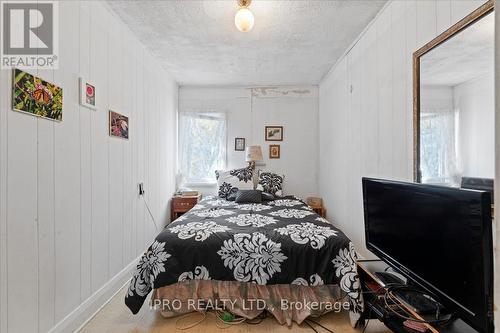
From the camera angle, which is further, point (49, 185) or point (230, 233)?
point (230, 233)

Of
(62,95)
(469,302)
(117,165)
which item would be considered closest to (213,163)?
(117,165)

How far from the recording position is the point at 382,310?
1.44 meters

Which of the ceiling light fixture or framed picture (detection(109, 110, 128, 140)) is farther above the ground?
the ceiling light fixture

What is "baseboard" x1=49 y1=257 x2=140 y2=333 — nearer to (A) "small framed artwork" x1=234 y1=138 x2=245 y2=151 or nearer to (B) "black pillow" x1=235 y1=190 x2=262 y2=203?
(B) "black pillow" x1=235 y1=190 x2=262 y2=203

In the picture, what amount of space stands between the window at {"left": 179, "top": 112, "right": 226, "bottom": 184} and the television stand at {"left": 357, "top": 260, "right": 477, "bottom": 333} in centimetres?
307

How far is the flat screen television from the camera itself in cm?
94

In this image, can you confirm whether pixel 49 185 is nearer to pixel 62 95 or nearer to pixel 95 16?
pixel 62 95

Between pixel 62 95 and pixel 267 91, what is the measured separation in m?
3.32

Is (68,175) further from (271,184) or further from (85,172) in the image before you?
(271,184)

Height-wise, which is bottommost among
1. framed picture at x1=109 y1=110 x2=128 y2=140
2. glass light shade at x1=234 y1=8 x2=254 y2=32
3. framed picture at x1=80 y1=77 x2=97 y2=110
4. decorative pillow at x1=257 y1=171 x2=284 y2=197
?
decorative pillow at x1=257 y1=171 x2=284 y2=197

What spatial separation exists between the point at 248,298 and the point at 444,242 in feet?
4.40

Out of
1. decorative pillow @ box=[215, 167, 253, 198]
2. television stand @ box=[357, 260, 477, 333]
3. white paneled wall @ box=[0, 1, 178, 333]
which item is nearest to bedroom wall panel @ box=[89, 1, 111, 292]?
white paneled wall @ box=[0, 1, 178, 333]

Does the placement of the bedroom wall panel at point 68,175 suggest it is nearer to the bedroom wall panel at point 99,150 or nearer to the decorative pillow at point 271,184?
the bedroom wall panel at point 99,150

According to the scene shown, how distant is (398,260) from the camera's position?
59.6 inches
